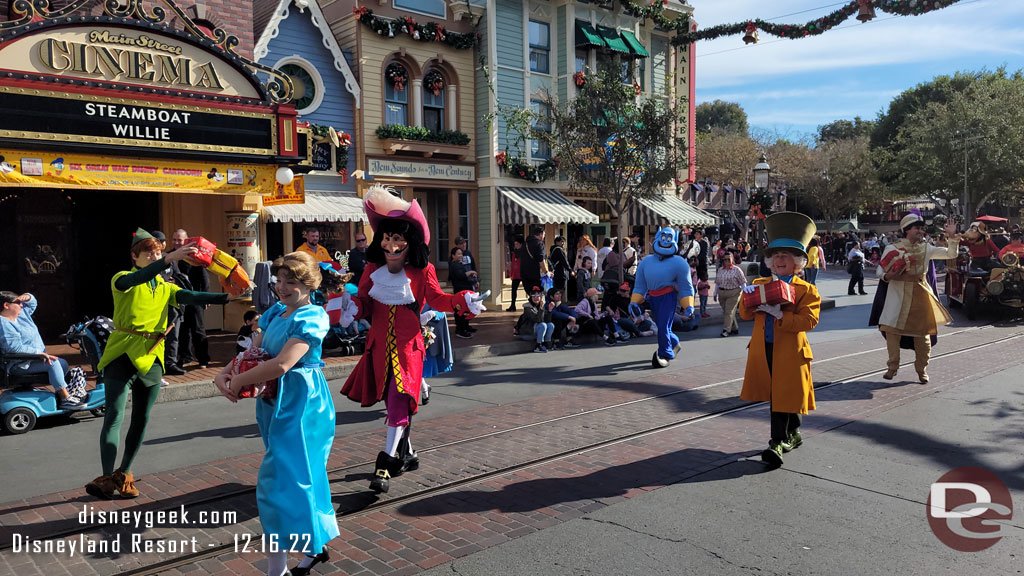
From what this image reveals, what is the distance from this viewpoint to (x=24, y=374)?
686 centimetres

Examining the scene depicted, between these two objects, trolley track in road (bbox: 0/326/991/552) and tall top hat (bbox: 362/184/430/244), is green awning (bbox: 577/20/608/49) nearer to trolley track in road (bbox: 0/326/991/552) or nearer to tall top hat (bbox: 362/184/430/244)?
trolley track in road (bbox: 0/326/991/552)

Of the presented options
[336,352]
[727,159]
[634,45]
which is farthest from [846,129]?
[336,352]

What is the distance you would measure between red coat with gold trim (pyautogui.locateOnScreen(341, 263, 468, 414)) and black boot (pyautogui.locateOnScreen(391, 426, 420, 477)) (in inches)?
9.4

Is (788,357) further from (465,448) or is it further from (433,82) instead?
(433,82)

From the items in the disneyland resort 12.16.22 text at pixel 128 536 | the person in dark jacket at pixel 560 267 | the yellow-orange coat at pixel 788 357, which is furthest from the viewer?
the person in dark jacket at pixel 560 267

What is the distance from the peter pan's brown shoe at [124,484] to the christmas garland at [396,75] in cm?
1326

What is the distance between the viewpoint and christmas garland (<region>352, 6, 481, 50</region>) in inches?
631

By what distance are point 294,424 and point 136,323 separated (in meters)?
1.99

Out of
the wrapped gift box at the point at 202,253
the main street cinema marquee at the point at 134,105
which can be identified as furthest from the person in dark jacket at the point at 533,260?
the wrapped gift box at the point at 202,253

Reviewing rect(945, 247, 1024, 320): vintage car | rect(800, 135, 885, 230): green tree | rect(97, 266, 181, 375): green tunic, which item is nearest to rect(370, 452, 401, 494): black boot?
rect(97, 266, 181, 375): green tunic

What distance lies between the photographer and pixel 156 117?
10.6m

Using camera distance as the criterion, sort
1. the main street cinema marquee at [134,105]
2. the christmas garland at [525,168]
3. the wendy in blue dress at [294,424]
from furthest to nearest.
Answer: the christmas garland at [525,168] < the main street cinema marquee at [134,105] < the wendy in blue dress at [294,424]

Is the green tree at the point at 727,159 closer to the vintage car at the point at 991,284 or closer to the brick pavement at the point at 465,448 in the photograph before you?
the vintage car at the point at 991,284

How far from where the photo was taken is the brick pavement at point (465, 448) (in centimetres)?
437
